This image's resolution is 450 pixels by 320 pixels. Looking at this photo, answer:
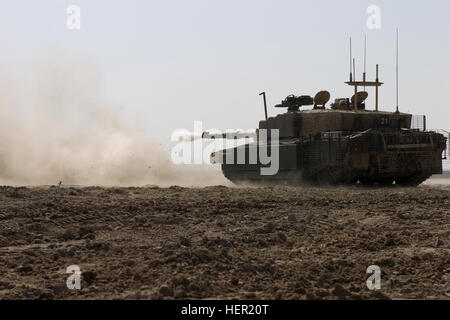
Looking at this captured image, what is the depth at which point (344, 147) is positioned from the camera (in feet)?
62.8

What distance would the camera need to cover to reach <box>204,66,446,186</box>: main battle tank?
19156 mm

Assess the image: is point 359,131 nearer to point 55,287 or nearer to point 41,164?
point 41,164

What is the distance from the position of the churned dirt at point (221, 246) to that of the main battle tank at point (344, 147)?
545 centimetres

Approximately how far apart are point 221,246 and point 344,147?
38.4ft

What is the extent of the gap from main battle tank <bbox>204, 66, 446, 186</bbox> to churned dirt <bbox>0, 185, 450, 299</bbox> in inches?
215

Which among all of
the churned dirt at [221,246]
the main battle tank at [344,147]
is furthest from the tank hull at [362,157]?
the churned dirt at [221,246]

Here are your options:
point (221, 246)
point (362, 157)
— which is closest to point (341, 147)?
point (362, 157)

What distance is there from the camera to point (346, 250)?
26.3ft

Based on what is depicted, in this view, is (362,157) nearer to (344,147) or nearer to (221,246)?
(344,147)

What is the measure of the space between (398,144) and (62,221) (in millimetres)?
11752

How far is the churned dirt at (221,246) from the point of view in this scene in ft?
20.0

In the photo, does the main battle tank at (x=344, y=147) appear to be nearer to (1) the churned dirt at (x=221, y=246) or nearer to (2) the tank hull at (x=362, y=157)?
(2) the tank hull at (x=362, y=157)
